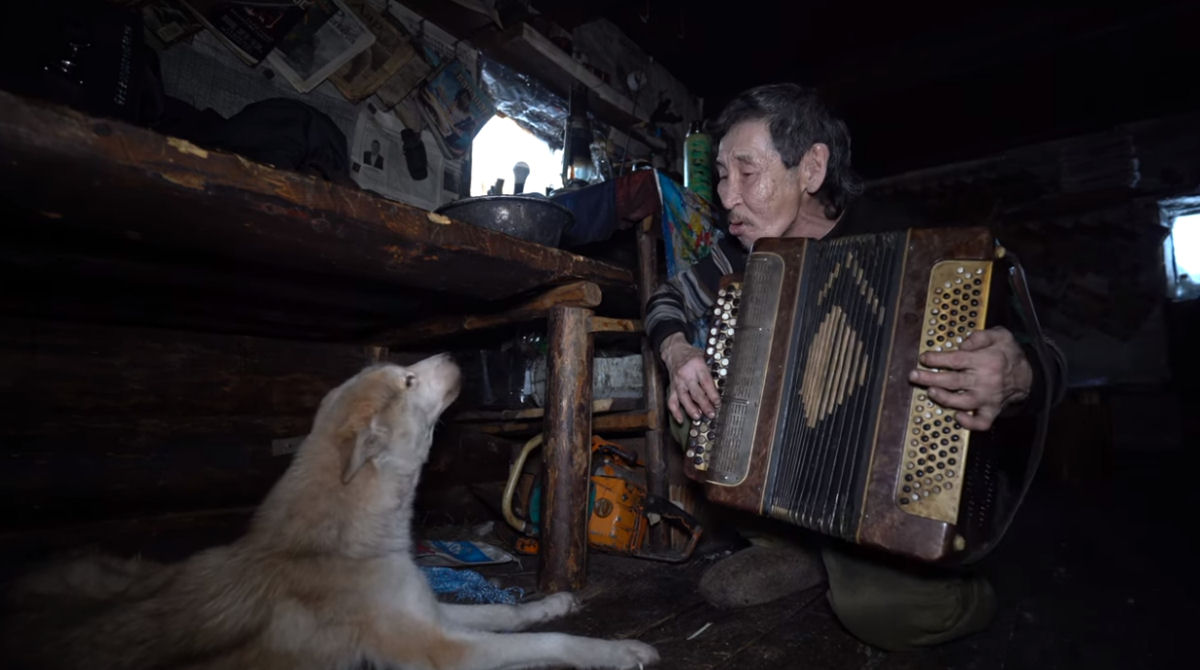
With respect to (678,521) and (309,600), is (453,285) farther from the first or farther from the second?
(678,521)

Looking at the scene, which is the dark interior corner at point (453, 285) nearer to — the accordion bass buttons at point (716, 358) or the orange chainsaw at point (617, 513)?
the orange chainsaw at point (617, 513)

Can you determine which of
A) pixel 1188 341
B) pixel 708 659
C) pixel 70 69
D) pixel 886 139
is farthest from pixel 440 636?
pixel 1188 341

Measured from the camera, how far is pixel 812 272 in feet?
5.66

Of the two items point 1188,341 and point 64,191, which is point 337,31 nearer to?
point 64,191

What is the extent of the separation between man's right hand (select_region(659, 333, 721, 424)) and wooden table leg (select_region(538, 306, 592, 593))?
0.37m

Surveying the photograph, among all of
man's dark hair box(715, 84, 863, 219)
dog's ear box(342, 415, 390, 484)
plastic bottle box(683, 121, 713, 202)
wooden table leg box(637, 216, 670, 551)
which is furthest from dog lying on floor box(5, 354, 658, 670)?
plastic bottle box(683, 121, 713, 202)

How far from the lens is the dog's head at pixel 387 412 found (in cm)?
159

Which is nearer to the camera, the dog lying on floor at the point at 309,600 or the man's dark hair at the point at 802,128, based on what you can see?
the dog lying on floor at the point at 309,600

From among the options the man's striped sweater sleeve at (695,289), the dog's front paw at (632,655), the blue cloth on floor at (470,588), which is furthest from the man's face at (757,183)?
the blue cloth on floor at (470,588)

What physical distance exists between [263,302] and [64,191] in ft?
3.69

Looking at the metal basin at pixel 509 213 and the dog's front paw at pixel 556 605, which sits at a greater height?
the metal basin at pixel 509 213

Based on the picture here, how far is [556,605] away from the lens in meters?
1.93

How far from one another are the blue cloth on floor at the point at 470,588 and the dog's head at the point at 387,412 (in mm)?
650

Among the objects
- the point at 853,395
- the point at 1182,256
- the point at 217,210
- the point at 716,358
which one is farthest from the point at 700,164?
the point at 1182,256
